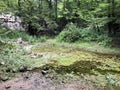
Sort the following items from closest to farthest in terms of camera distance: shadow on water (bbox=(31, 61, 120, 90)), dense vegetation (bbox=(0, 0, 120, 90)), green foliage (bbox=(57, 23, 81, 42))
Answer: shadow on water (bbox=(31, 61, 120, 90)), dense vegetation (bbox=(0, 0, 120, 90)), green foliage (bbox=(57, 23, 81, 42))

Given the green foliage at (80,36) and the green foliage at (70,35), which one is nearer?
the green foliage at (80,36)

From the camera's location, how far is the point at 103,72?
8711 millimetres

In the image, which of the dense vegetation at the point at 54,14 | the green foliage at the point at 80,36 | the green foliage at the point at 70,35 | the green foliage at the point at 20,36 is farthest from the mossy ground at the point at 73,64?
the dense vegetation at the point at 54,14

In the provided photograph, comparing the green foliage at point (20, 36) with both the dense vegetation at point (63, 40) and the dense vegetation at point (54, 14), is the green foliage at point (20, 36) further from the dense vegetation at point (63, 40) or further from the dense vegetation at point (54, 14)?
the dense vegetation at point (54, 14)

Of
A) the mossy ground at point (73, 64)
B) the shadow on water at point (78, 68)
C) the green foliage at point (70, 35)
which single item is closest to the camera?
the mossy ground at point (73, 64)

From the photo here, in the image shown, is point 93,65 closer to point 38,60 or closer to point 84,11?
point 38,60

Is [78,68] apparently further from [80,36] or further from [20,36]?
[20,36]

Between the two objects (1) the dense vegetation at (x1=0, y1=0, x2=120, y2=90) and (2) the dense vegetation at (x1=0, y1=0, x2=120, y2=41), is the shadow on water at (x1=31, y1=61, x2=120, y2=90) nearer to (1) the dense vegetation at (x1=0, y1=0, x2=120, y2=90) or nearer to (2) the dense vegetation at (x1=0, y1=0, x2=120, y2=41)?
(1) the dense vegetation at (x1=0, y1=0, x2=120, y2=90)

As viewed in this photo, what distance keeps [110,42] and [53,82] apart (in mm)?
7945

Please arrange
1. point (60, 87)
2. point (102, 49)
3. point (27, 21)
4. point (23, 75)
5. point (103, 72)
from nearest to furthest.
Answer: point (60, 87)
point (23, 75)
point (103, 72)
point (102, 49)
point (27, 21)

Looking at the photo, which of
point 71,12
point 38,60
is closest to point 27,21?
point 71,12

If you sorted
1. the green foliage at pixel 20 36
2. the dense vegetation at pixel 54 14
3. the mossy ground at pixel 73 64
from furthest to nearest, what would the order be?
the dense vegetation at pixel 54 14 < the green foliage at pixel 20 36 < the mossy ground at pixel 73 64

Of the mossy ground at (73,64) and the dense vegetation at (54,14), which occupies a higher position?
the dense vegetation at (54,14)

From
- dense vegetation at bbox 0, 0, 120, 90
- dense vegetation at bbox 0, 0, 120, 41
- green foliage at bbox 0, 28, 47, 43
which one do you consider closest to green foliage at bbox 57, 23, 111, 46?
dense vegetation at bbox 0, 0, 120, 90
